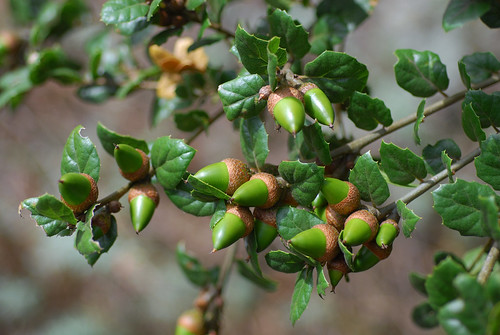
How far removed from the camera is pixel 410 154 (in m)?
0.87

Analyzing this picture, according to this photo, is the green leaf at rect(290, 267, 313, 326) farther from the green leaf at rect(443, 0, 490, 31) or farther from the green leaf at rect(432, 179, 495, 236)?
the green leaf at rect(443, 0, 490, 31)

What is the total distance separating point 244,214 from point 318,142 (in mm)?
185

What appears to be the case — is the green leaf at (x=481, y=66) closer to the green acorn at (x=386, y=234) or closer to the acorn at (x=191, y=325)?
the green acorn at (x=386, y=234)

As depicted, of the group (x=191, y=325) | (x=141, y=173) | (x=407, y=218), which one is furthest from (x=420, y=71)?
(x=191, y=325)

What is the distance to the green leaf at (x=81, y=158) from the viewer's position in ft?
2.93

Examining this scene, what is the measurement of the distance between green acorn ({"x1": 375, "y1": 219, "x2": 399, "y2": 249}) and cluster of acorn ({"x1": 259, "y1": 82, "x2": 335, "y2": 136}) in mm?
195

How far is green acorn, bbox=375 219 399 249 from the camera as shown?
784mm

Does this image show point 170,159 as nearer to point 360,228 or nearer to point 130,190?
point 130,190

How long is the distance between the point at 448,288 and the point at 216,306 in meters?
0.89

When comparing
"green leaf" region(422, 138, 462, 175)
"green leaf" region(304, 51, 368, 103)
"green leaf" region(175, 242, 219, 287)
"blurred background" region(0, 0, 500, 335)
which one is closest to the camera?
"green leaf" region(304, 51, 368, 103)

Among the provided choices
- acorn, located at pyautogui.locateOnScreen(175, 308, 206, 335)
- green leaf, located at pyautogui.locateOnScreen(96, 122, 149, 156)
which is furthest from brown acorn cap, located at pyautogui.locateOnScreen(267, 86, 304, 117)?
acorn, located at pyautogui.locateOnScreen(175, 308, 206, 335)

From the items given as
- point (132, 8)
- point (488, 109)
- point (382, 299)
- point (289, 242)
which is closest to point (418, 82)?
point (488, 109)

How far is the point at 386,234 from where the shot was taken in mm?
787

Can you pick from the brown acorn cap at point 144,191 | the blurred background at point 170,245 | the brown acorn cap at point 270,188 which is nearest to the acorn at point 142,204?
the brown acorn cap at point 144,191
